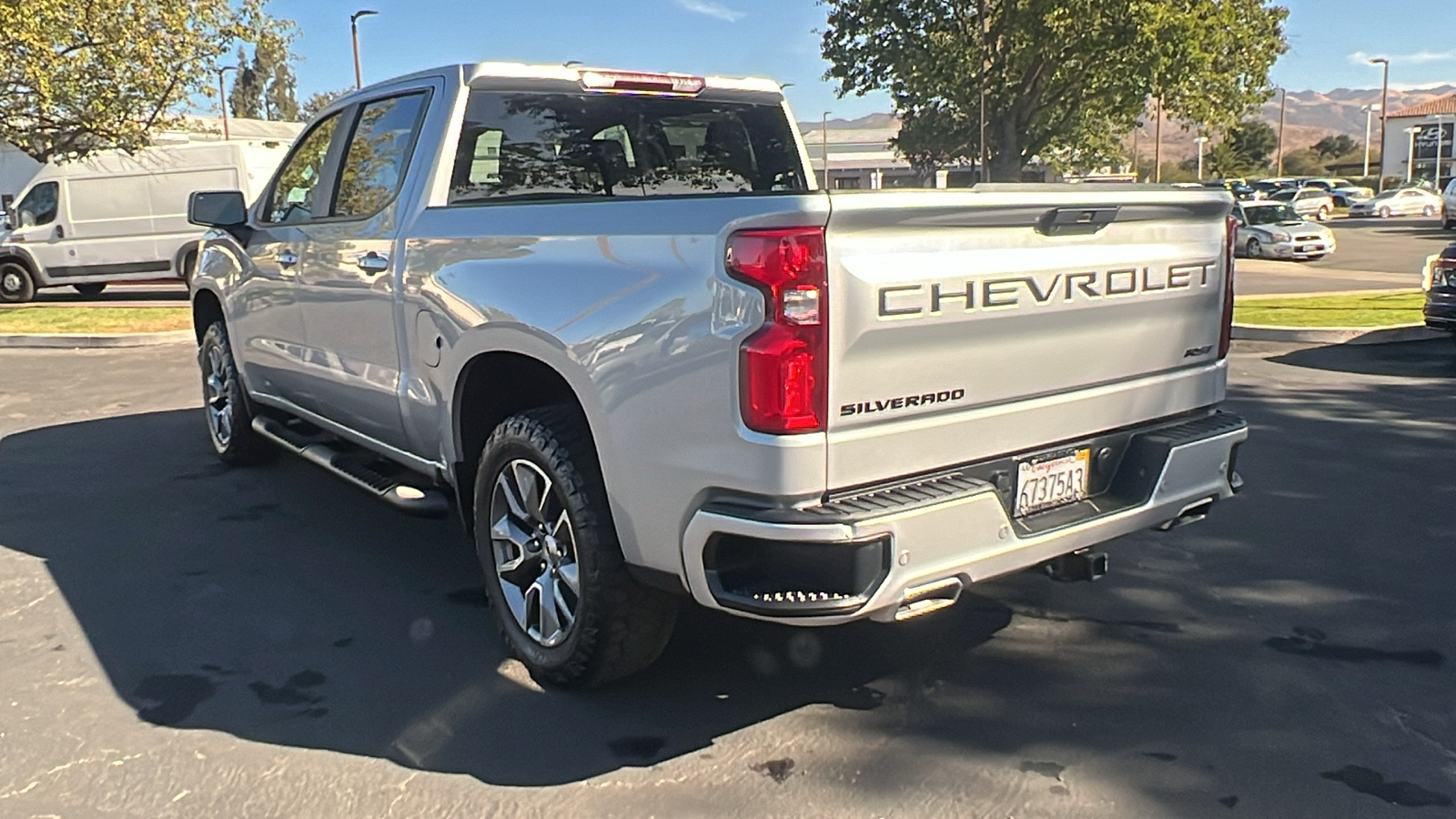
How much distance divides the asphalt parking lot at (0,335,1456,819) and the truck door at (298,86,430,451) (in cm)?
75

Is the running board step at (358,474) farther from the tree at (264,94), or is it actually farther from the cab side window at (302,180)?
the tree at (264,94)

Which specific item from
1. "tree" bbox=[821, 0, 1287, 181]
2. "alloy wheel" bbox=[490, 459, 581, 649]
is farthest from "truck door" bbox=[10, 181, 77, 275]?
"tree" bbox=[821, 0, 1287, 181]

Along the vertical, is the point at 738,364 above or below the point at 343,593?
above

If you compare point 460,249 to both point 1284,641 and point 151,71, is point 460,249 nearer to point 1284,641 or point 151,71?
point 1284,641

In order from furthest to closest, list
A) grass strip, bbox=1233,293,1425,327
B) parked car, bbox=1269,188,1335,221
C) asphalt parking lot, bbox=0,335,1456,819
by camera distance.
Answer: parked car, bbox=1269,188,1335,221 → grass strip, bbox=1233,293,1425,327 → asphalt parking lot, bbox=0,335,1456,819

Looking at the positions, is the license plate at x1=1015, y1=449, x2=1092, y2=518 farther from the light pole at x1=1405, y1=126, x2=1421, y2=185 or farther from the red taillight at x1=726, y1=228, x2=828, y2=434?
the light pole at x1=1405, y1=126, x2=1421, y2=185

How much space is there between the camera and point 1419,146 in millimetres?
82250

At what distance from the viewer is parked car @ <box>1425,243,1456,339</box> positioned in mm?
9383

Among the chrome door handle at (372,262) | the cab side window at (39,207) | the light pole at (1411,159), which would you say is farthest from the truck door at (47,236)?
the light pole at (1411,159)

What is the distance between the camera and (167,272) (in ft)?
58.9

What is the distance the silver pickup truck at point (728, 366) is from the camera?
286 cm

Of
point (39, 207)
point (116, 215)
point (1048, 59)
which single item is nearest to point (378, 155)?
point (116, 215)

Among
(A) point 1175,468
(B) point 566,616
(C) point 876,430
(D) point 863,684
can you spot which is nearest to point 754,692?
(D) point 863,684

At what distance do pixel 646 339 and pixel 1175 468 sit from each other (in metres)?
1.68
